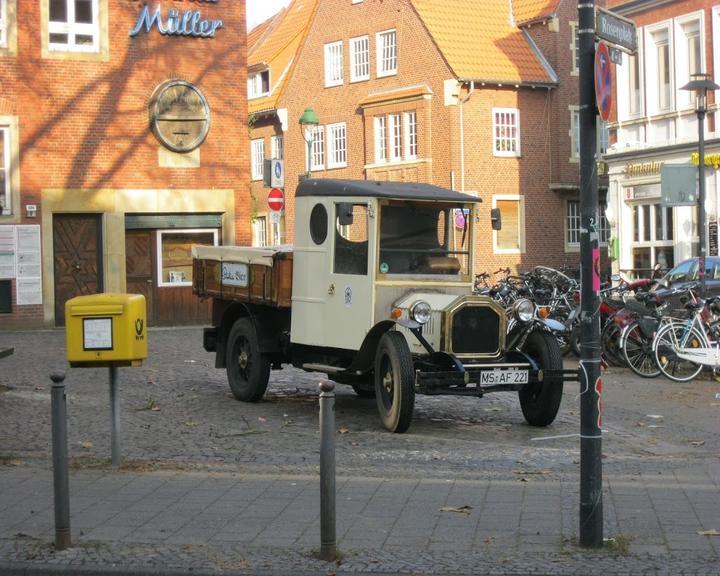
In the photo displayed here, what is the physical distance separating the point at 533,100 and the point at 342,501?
3857cm

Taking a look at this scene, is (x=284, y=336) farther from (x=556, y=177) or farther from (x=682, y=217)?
(x=556, y=177)

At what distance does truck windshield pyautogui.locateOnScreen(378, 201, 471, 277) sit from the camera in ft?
38.3

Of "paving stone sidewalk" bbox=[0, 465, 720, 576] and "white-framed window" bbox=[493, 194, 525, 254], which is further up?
"white-framed window" bbox=[493, 194, 525, 254]

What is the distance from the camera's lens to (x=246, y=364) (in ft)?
44.1

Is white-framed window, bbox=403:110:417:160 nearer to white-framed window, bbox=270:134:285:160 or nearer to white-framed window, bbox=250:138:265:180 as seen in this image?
white-framed window, bbox=270:134:285:160

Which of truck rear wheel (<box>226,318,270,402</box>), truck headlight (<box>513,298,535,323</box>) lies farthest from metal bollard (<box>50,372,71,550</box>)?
truck rear wheel (<box>226,318,270,402</box>)

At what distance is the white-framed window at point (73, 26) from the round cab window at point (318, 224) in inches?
589

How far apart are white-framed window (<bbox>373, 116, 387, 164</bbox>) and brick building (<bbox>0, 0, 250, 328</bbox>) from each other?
62.4 ft

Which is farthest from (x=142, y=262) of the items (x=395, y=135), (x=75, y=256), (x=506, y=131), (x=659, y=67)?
(x=506, y=131)

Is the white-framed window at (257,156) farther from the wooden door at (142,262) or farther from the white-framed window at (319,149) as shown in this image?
the wooden door at (142,262)

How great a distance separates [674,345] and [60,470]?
35.5 feet

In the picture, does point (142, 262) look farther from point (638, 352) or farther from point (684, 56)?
point (684, 56)

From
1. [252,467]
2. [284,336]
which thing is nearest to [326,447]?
[252,467]

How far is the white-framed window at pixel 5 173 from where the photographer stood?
2475cm
